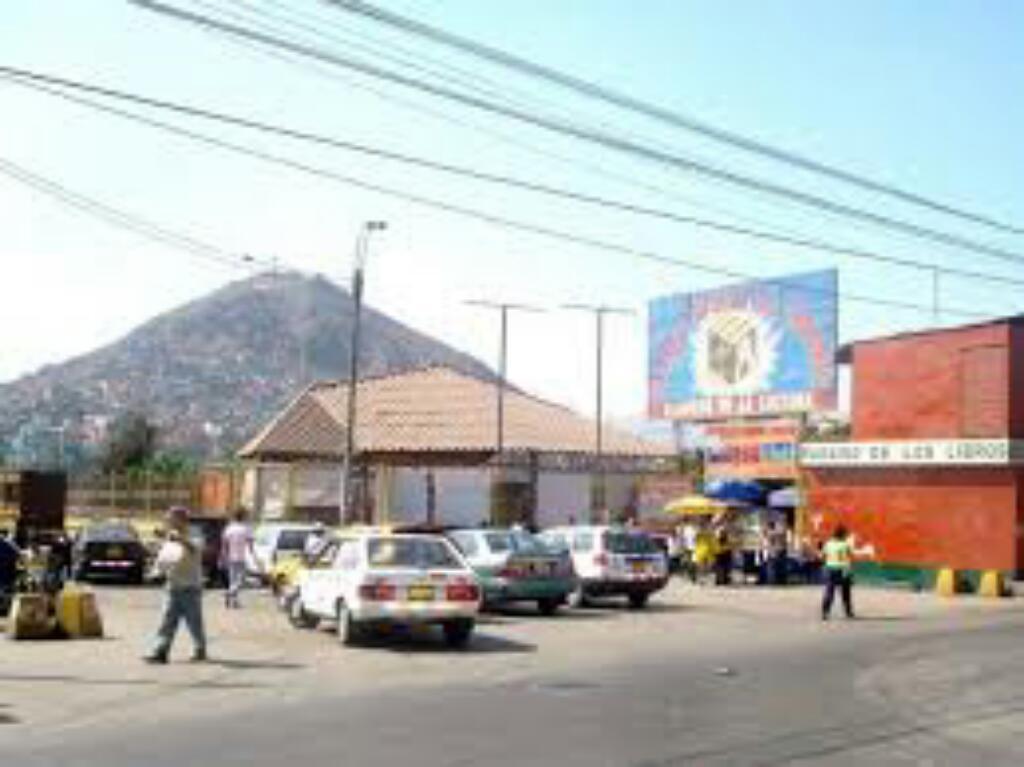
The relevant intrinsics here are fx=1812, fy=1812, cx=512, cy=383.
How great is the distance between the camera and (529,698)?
16.7 metres

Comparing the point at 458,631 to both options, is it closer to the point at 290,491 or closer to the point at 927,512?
the point at 927,512

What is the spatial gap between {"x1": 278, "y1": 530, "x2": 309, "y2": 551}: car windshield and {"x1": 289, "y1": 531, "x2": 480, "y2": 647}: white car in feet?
38.2

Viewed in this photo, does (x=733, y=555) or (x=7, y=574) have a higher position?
(x=733, y=555)

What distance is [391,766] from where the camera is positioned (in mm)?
12125

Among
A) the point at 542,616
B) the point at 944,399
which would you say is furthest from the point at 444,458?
the point at 542,616

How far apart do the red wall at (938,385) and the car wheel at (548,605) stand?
51.3 feet

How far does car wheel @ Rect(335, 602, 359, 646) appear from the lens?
22.7 meters

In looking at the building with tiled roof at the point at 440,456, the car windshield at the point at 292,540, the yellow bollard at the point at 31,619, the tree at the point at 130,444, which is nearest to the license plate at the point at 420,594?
the yellow bollard at the point at 31,619

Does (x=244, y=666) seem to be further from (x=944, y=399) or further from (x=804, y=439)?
(x=804, y=439)

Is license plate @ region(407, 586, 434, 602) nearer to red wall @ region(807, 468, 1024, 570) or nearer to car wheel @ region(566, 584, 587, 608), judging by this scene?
car wheel @ region(566, 584, 587, 608)

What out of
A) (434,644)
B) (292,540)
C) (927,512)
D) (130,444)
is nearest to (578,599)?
(292,540)

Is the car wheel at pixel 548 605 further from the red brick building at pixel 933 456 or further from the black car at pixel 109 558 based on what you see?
the red brick building at pixel 933 456

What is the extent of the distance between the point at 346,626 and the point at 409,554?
3.98 feet

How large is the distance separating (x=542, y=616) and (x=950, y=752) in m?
16.3
